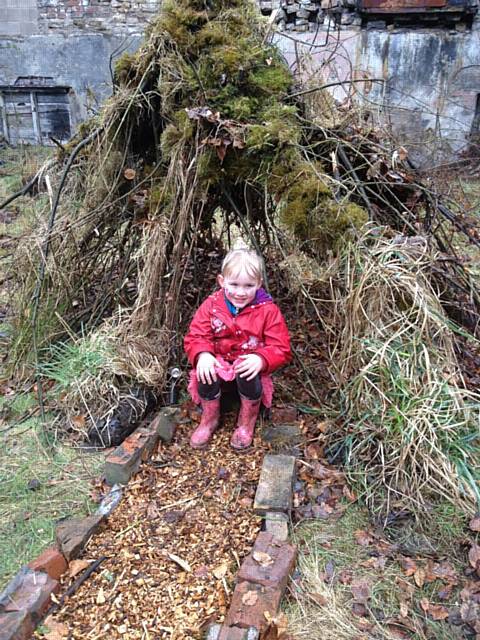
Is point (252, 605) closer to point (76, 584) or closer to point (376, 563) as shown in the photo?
point (376, 563)

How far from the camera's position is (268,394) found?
3.11 metres

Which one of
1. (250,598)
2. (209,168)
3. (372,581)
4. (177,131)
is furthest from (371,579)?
(177,131)

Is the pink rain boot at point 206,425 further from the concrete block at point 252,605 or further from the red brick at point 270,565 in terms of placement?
the concrete block at point 252,605

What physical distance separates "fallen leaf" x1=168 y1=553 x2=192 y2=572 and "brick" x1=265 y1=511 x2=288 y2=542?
1.26 feet

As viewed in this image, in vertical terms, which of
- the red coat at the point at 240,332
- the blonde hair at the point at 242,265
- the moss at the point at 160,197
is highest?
the moss at the point at 160,197

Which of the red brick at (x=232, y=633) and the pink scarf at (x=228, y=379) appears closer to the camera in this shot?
the red brick at (x=232, y=633)

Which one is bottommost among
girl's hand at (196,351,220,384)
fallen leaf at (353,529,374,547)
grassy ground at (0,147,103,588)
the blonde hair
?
grassy ground at (0,147,103,588)

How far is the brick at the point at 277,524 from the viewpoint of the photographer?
2406mm

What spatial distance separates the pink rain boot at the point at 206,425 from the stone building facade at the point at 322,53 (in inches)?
226

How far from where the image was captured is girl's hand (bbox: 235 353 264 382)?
2861mm

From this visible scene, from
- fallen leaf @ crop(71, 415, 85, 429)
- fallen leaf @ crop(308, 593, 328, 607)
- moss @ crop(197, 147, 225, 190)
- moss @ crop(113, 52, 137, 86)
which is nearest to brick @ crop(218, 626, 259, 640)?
fallen leaf @ crop(308, 593, 328, 607)

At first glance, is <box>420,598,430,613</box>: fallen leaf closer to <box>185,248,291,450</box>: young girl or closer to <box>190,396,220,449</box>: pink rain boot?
<box>185,248,291,450</box>: young girl

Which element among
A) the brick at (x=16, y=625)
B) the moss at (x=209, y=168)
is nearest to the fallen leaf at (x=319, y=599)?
the brick at (x=16, y=625)

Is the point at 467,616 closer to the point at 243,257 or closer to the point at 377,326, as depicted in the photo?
the point at 377,326
